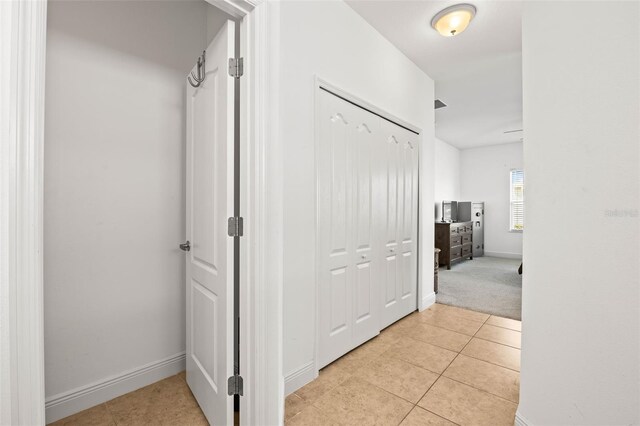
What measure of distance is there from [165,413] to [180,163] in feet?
5.28

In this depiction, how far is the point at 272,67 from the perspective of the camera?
1.48 meters

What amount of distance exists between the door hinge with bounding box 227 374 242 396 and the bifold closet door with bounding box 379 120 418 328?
1676mm

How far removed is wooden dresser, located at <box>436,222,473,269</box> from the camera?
19.3 feet

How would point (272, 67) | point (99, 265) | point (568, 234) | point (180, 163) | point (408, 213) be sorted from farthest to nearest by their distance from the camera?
point (408, 213), point (180, 163), point (99, 265), point (272, 67), point (568, 234)

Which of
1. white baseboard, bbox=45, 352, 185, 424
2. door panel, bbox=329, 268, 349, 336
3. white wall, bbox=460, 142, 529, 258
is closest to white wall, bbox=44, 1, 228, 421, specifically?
white baseboard, bbox=45, 352, 185, 424

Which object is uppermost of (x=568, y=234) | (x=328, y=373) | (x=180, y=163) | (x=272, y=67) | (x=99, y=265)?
(x=272, y=67)

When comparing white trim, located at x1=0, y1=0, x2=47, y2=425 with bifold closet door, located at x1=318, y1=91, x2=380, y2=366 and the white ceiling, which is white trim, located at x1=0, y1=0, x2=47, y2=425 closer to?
bifold closet door, located at x1=318, y1=91, x2=380, y2=366

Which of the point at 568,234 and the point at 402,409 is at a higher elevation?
the point at 568,234

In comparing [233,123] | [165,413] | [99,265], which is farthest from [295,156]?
[165,413]

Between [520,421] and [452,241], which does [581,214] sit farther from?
[452,241]

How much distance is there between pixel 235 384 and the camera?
150cm

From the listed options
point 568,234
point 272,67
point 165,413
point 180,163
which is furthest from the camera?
point 180,163

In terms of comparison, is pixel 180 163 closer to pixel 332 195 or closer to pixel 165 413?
pixel 332 195

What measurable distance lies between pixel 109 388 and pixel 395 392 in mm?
1831
